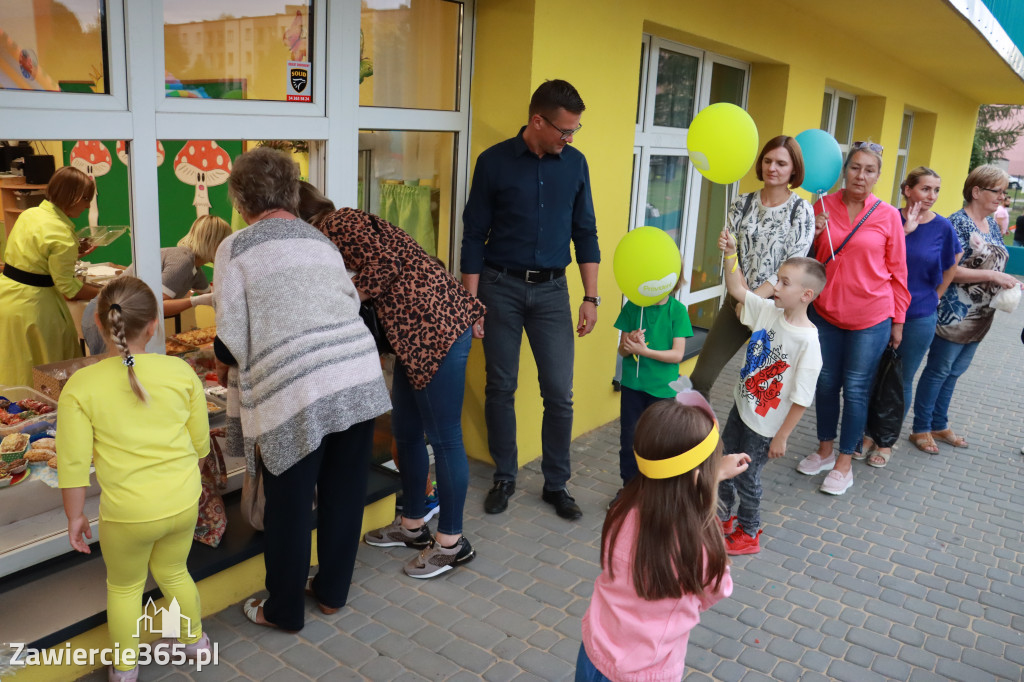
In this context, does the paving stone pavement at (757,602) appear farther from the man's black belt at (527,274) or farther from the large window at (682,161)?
the large window at (682,161)

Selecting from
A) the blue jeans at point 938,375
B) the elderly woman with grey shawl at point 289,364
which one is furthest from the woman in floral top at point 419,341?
the blue jeans at point 938,375

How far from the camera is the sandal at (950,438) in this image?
604cm

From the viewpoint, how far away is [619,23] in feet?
16.1

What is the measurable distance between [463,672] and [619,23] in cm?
376

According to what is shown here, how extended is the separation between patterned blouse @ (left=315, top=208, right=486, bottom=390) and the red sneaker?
5.94ft

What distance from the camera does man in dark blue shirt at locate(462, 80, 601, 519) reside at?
405 cm

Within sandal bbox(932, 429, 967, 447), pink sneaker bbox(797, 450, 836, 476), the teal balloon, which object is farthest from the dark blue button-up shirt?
sandal bbox(932, 429, 967, 447)

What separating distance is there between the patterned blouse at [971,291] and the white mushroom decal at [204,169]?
471 centimetres

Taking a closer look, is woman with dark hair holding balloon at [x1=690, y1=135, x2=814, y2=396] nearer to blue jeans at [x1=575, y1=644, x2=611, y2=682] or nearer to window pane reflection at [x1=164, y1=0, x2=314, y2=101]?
window pane reflection at [x1=164, y1=0, x2=314, y2=101]

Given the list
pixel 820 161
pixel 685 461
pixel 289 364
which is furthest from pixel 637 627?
pixel 820 161

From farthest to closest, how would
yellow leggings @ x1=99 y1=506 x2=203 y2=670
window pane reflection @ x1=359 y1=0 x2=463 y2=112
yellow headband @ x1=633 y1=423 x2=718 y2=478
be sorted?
window pane reflection @ x1=359 y1=0 x2=463 y2=112, yellow leggings @ x1=99 y1=506 x2=203 y2=670, yellow headband @ x1=633 y1=423 x2=718 y2=478

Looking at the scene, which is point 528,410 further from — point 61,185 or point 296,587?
point 61,185

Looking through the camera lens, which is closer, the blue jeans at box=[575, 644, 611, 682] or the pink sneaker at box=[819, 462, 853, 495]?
the blue jeans at box=[575, 644, 611, 682]

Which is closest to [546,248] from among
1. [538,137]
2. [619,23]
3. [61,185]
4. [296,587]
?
[538,137]
